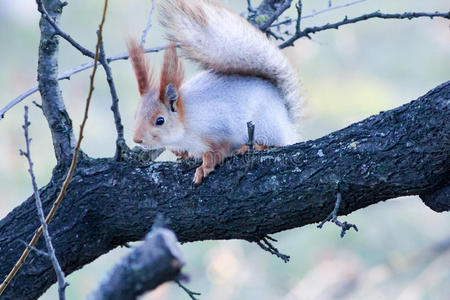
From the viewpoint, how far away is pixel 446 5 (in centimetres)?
770

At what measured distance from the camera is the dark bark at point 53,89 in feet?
6.89

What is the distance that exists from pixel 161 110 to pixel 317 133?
4123mm

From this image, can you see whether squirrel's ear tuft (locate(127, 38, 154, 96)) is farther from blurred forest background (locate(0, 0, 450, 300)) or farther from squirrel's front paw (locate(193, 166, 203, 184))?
blurred forest background (locate(0, 0, 450, 300))

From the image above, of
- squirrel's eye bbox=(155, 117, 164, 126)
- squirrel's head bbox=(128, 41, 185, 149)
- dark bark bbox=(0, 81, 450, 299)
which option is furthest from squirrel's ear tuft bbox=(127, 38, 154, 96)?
dark bark bbox=(0, 81, 450, 299)

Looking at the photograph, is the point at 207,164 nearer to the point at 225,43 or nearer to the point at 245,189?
the point at 245,189

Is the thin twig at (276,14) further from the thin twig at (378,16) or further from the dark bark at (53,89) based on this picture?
the dark bark at (53,89)

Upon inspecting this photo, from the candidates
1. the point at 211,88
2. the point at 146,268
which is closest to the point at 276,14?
the point at 211,88

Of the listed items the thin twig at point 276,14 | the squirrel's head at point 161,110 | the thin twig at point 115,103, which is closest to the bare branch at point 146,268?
the thin twig at point 115,103

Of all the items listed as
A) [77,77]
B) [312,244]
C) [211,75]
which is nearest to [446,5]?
[312,244]

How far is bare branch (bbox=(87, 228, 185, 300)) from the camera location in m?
1.03

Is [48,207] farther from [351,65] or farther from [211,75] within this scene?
[351,65]

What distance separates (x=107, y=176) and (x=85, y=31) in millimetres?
5288

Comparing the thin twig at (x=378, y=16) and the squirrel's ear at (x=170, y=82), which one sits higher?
the thin twig at (x=378, y=16)

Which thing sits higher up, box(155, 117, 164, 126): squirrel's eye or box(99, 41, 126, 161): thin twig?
box(155, 117, 164, 126): squirrel's eye
